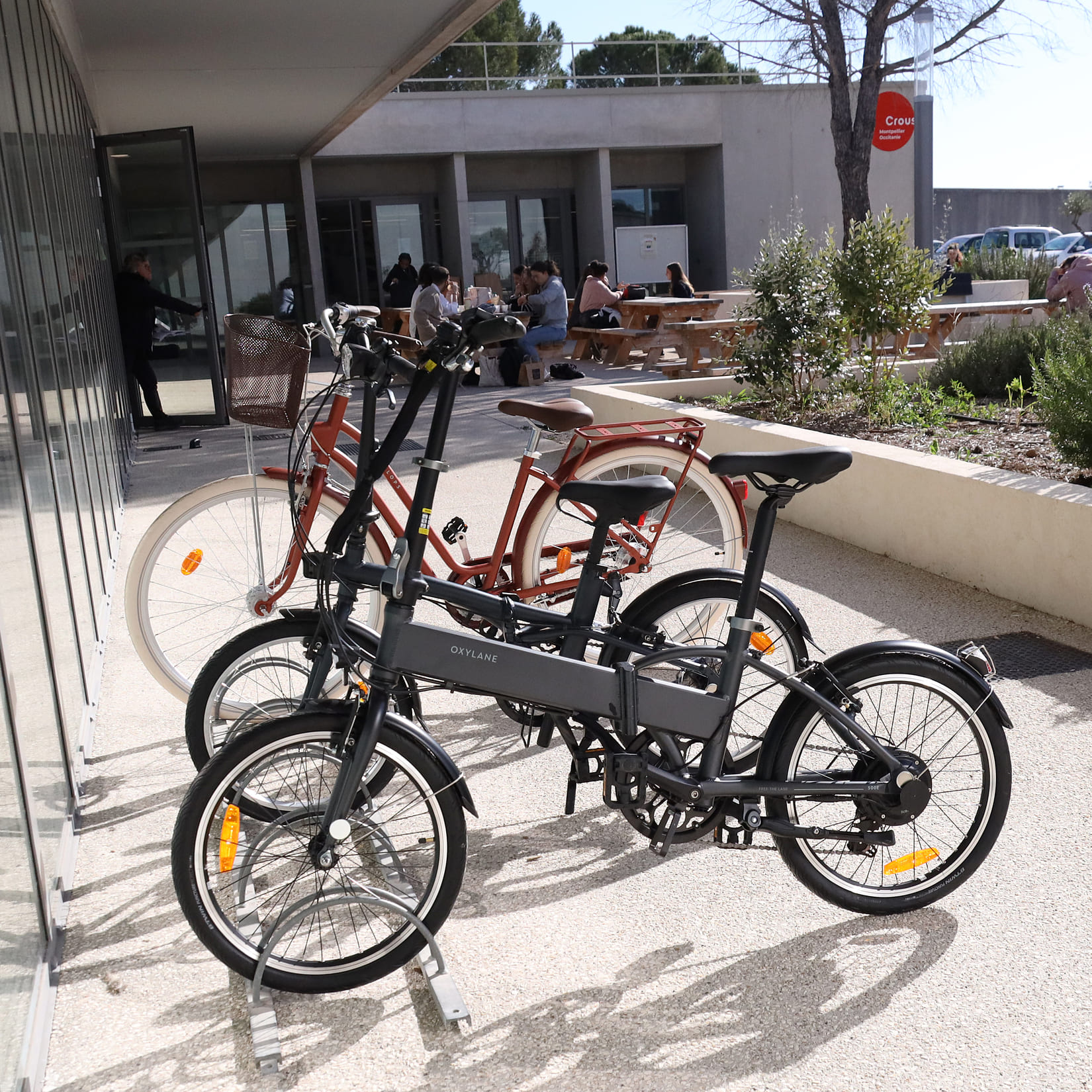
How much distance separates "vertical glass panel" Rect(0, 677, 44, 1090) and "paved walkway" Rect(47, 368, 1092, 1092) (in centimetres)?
20

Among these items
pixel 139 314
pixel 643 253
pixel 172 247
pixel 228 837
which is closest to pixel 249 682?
pixel 228 837

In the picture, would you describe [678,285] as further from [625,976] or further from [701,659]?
[625,976]

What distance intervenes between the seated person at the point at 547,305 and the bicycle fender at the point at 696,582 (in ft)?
35.5

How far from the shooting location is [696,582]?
3156mm

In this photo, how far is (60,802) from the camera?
323 centimetres

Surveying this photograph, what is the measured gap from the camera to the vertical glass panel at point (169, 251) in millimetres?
11844

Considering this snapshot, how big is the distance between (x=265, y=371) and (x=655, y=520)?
149 centimetres

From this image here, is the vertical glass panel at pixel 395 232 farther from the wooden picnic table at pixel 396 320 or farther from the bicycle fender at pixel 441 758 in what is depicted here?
the bicycle fender at pixel 441 758

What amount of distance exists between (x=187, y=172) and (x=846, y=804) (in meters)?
10.6

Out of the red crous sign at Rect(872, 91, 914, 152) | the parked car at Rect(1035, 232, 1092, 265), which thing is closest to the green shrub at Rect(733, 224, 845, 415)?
the red crous sign at Rect(872, 91, 914, 152)

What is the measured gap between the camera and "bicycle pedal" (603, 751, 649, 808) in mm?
2697

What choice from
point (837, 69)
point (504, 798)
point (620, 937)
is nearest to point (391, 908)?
point (620, 937)

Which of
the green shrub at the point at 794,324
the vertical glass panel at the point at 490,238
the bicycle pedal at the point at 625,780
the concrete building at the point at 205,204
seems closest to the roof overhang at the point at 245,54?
the concrete building at the point at 205,204

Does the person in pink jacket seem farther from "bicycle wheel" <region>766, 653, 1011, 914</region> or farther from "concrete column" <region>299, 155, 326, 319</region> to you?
"concrete column" <region>299, 155, 326, 319</region>
